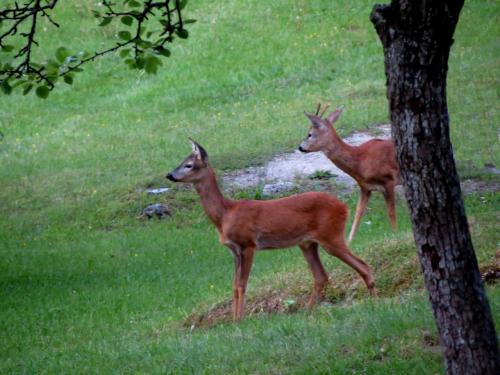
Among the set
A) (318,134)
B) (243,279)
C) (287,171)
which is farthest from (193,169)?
(287,171)

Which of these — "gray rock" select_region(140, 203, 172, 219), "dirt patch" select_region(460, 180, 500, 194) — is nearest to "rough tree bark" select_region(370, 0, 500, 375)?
"dirt patch" select_region(460, 180, 500, 194)

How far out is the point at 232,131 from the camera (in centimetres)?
2056

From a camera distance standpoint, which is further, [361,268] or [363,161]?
[363,161]

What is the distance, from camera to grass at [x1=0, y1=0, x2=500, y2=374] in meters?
8.19

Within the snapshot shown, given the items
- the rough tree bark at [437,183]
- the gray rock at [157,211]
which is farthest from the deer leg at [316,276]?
the gray rock at [157,211]

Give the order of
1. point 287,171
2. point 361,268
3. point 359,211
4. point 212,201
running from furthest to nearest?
point 287,171 < point 359,211 < point 212,201 < point 361,268

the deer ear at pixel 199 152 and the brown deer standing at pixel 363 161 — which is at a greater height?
the deer ear at pixel 199 152

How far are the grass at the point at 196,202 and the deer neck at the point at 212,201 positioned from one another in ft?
3.00

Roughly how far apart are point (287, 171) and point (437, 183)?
450 inches

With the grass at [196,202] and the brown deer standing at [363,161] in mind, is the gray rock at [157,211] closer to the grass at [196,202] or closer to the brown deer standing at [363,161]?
the grass at [196,202]

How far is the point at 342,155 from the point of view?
14.0 meters

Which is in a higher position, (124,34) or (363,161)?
(124,34)

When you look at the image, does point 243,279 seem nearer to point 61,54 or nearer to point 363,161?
point 61,54

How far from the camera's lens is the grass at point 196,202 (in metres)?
8.19
